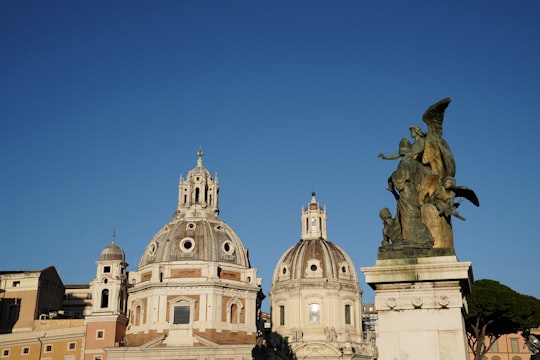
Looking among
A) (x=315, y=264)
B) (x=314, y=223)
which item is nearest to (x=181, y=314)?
(x=315, y=264)

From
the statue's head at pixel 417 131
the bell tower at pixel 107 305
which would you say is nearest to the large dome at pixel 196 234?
the bell tower at pixel 107 305

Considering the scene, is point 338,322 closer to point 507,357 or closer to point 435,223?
point 507,357

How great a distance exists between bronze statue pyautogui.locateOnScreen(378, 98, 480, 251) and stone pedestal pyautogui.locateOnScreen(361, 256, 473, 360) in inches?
19.9

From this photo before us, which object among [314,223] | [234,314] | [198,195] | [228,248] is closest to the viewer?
[234,314]

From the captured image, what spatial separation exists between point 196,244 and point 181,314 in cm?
789

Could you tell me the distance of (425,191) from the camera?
13117 millimetres

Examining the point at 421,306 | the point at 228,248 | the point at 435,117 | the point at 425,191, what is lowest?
the point at 421,306

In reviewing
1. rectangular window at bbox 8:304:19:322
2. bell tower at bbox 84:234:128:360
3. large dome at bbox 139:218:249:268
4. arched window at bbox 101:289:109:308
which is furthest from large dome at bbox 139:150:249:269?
rectangular window at bbox 8:304:19:322

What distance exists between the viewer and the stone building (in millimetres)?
91062

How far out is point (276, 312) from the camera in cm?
9781

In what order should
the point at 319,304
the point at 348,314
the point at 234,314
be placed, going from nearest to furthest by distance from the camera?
the point at 234,314
the point at 319,304
the point at 348,314

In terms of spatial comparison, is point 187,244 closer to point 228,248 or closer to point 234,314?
point 228,248

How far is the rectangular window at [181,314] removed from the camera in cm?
7106

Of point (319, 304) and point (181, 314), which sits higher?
point (319, 304)
